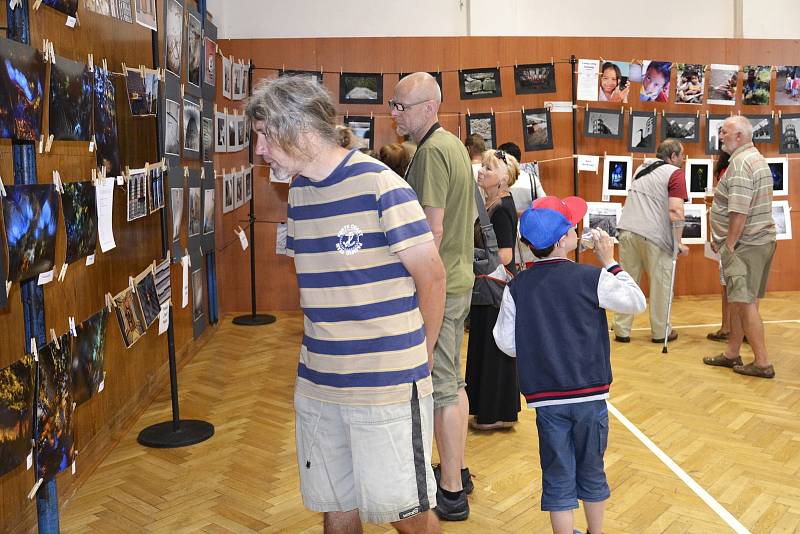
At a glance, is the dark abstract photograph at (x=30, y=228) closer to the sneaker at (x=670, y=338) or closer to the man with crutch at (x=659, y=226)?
the man with crutch at (x=659, y=226)

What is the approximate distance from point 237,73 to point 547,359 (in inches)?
230

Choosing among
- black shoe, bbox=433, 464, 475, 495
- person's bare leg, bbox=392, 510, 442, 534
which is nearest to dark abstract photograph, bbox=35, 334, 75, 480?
person's bare leg, bbox=392, 510, 442, 534

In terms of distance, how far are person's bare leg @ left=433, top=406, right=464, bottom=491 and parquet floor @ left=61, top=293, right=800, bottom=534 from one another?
25cm

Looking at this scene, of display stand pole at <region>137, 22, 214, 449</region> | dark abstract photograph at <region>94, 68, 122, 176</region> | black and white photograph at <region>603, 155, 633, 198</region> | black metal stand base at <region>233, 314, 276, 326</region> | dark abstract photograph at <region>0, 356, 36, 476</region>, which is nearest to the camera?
dark abstract photograph at <region>0, 356, 36, 476</region>

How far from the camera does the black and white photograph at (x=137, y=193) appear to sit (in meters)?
4.07

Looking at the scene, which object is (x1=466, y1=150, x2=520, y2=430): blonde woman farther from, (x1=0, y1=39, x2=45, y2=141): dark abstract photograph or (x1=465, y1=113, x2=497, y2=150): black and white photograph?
(x1=465, y1=113, x2=497, y2=150): black and white photograph

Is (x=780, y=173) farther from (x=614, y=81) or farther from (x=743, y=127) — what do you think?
(x=743, y=127)

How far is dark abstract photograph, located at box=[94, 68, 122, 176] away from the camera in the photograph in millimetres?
3559

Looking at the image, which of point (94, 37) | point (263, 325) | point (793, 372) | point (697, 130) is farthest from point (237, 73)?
point (793, 372)

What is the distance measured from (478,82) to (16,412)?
6654 mm

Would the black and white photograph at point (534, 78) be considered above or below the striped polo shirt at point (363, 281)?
above

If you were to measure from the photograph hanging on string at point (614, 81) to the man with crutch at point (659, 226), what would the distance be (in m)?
2.03

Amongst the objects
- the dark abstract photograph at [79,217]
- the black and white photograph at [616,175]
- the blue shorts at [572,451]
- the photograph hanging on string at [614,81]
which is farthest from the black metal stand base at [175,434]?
the photograph hanging on string at [614,81]

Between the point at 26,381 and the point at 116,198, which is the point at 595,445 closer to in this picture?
the point at 26,381
